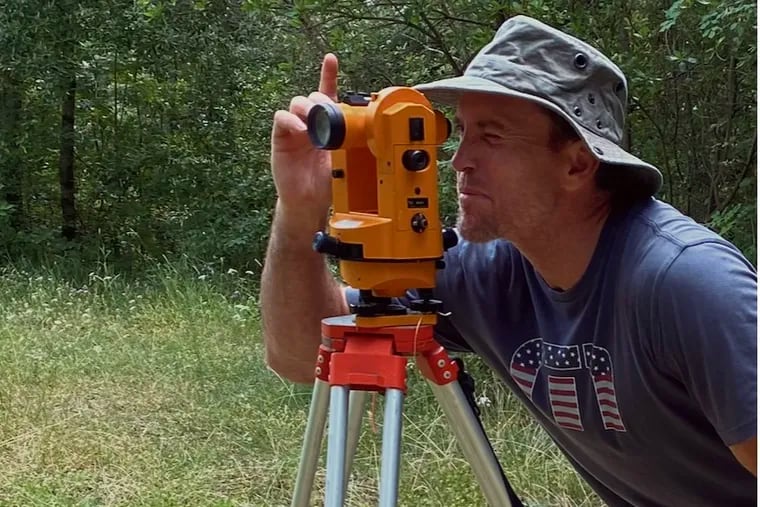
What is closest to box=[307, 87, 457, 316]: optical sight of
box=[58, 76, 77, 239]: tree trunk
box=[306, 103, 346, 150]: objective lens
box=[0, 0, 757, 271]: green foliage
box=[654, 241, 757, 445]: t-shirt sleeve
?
box=[306, 103, 346, 150]: objective lens

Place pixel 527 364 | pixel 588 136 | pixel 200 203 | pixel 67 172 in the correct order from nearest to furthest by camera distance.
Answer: pixel 588 136 < pixel 527 364 < pixel 200 203 < pixel 67 172

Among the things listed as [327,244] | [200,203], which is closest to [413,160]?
[327,244]

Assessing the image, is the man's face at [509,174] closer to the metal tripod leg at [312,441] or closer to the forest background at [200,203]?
the metal tripod leg at [312,441]

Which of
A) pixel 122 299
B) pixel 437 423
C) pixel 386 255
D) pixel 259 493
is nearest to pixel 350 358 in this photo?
pixel 386 255

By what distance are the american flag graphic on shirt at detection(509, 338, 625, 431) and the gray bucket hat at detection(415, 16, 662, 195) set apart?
10.7 inches

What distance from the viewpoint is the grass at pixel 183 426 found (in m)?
2.63

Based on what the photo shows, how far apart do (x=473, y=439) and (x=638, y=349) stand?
0.27m

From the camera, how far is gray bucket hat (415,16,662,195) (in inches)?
54.7

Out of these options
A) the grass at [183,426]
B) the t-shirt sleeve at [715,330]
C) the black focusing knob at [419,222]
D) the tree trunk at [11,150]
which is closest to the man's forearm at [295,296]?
→ the black focusing knob at [419,222]

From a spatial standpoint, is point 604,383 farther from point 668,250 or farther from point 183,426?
point 183,426

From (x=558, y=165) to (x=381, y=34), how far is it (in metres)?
2.79

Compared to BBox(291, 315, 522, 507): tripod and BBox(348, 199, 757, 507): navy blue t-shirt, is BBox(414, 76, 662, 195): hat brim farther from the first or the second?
BBox(291, 315, 522, 507): tripod

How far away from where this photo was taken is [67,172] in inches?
276

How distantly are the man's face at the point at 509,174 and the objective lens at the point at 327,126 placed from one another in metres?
0.24
